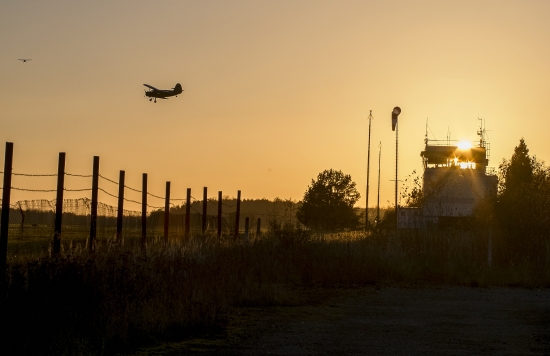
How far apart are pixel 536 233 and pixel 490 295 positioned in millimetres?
8167

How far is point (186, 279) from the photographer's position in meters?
16.5

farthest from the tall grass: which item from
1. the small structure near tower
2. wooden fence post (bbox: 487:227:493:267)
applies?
the small structure near tower

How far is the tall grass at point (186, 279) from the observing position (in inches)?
468

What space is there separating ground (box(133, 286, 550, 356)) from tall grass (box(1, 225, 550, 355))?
0.66m

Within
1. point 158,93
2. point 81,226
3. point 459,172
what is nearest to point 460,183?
point 459,172

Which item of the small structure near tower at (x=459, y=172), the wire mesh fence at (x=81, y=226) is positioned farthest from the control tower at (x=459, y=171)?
the wire mesh fence at (x=81, y=226)

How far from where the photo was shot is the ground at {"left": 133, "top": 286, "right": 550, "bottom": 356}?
12344 millimetres

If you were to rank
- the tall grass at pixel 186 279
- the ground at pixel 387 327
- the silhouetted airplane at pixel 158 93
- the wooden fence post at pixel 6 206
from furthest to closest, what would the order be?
1. the silhouetted airplane at pixel 158 93
2. the wooden fence post at pixel 6 206
3. the ground at pixel 387 327
4. the tall grass at pixel 186 279

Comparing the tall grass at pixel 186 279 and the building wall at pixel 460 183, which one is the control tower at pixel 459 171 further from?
the tall grass at pixel 186 279

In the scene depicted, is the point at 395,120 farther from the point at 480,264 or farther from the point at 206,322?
the point at 206,322

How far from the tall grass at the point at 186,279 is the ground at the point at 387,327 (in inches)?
26.1

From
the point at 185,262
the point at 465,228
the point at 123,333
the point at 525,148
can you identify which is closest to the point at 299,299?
the point at 185,262

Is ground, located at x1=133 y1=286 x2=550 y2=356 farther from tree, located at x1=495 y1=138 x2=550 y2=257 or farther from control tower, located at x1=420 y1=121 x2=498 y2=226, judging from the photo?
control tower, located at x1=420 y1=121 x2=498 y2=226

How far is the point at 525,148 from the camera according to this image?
100875mm
